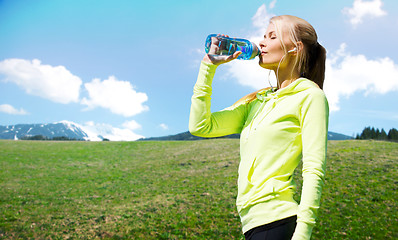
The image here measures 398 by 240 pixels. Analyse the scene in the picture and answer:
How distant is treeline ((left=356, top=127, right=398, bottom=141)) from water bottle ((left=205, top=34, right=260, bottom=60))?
73596mm

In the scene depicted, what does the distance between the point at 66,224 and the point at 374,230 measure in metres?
13.0

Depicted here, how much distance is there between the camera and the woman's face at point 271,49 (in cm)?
204

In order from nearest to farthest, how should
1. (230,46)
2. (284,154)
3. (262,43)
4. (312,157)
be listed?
(312,157) < (284,154) < (262,43) < (230,46)

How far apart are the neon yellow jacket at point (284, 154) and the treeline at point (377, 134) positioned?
242 ft

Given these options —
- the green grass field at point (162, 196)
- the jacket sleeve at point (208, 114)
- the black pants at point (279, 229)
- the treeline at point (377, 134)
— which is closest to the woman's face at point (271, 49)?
the jacket sleeve at point (208, 114)

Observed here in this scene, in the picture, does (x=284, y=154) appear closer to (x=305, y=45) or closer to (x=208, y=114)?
(x=208, y=114)

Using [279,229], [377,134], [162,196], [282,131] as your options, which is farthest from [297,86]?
[377,134]

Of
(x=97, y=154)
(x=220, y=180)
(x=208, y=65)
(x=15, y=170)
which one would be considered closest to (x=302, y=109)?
(x=208, y=65)

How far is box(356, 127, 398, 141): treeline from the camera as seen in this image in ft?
210

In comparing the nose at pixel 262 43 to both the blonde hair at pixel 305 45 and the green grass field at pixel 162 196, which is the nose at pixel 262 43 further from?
the green grass field at pixel 162 196

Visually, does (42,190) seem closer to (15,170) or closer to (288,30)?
(15,170)

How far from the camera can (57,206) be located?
15.7 m

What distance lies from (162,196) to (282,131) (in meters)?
16.6

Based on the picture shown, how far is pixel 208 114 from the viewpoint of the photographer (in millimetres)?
2178
